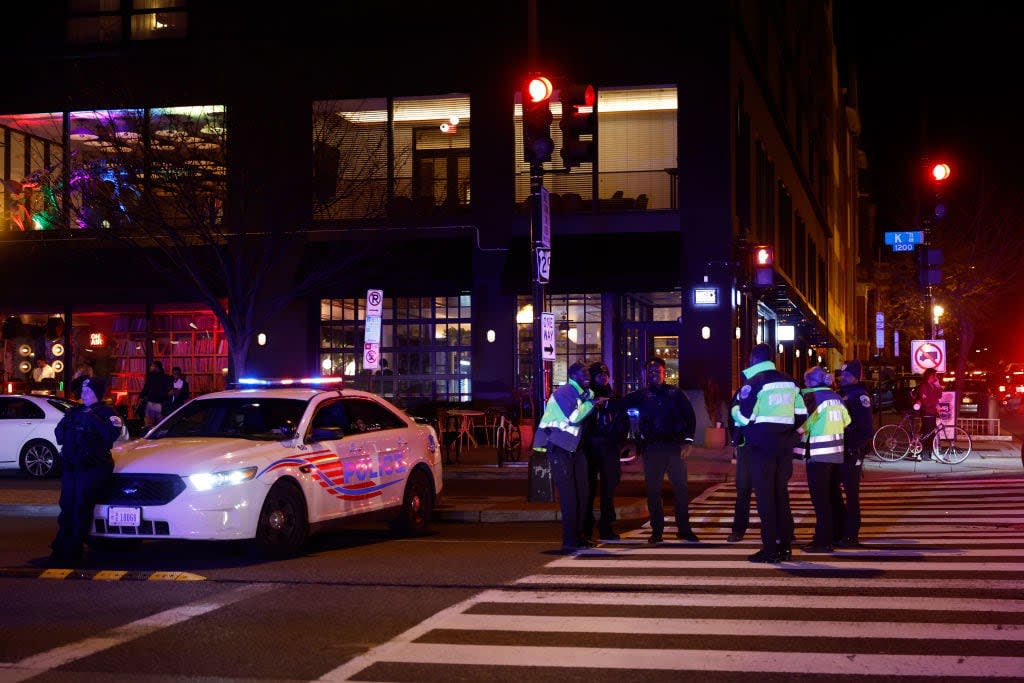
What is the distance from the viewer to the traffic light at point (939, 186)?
875 inches

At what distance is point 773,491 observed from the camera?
11531 millimetres

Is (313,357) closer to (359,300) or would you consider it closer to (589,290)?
(359,300)

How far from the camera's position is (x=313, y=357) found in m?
31.7

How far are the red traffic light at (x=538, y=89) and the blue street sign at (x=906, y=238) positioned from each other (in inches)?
424

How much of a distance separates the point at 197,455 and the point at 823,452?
5.86 meters

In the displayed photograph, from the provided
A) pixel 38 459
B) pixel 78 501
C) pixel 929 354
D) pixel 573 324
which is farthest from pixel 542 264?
pixel 573 324

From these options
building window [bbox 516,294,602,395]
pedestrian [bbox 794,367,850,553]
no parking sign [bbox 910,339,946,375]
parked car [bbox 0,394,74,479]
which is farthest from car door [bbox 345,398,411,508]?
building window [bbox 516,294,602,395]

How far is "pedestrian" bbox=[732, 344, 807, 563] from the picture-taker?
450 inches

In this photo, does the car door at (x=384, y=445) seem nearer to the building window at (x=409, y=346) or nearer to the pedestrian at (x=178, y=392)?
the pedestrian at (x=178, y=392)

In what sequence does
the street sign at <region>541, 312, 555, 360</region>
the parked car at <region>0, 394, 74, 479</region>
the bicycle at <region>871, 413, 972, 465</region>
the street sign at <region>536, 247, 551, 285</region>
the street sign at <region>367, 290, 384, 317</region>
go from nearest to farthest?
the street sign at <region>536, 247, 551, 285</region>, the street sign at <region>541, 312, 555, 360</region>, the street sign at <region>367, 290, 384, 317</region>, the parked car at <region>0, 394, 74, 479</region>, the bicycle at <region>871, 413, 972, 465</region>

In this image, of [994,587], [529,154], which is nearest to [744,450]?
[994,587]

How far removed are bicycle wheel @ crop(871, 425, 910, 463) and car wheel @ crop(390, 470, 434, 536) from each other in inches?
506

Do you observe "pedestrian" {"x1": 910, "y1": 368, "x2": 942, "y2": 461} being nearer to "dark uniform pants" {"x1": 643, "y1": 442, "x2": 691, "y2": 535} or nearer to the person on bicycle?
the person on bicycle

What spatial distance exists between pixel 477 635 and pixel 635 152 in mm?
23986
